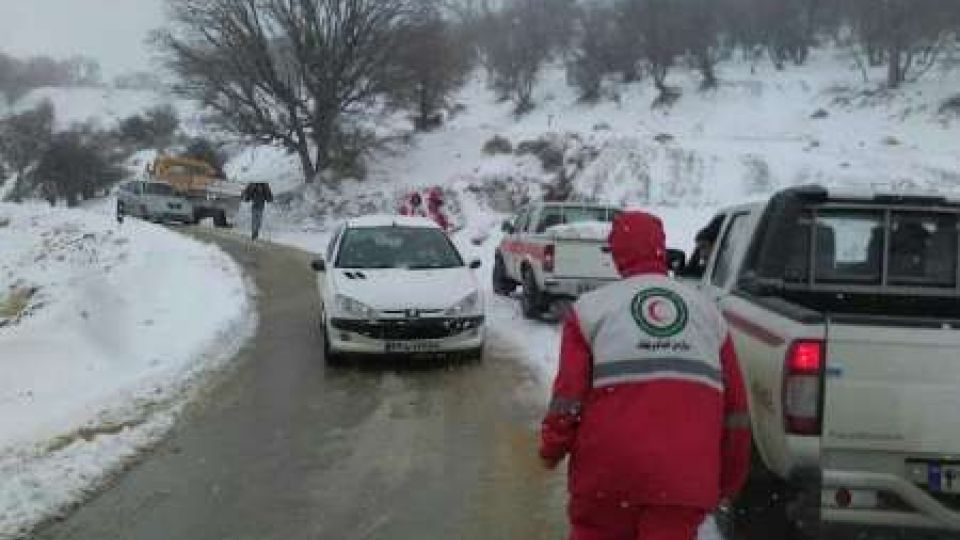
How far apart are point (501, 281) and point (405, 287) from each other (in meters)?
7.16

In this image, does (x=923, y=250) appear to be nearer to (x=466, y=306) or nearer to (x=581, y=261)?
(x=466, y=306)

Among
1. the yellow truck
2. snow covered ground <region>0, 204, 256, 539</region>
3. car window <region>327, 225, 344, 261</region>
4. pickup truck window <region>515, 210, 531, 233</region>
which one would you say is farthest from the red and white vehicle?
the yellow truck

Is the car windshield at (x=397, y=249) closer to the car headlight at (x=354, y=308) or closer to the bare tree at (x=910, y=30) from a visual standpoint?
the car headlight at (x=354, y=308)

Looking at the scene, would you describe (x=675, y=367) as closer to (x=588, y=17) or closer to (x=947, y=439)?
(x=947, y=439)

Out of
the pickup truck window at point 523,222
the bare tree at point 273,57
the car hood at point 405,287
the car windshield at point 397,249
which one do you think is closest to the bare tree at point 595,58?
the bare tree at point 273,57

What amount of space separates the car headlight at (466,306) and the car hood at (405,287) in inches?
1.6

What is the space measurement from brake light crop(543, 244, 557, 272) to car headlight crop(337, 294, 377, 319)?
167 inches

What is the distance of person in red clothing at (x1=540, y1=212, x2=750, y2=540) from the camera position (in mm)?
3947

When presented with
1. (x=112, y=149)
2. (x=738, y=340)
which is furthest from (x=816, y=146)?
(x=112, y=149)

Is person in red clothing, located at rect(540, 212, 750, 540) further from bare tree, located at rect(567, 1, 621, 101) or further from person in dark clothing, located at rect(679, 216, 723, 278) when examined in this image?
bare tree, located at rect(567, 1, 621, 101)

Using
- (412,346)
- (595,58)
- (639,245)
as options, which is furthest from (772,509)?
(595,58)

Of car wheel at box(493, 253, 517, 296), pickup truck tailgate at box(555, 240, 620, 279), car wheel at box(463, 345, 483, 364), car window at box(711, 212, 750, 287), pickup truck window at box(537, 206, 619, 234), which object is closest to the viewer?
car window at box(711, 212, 750, 287)

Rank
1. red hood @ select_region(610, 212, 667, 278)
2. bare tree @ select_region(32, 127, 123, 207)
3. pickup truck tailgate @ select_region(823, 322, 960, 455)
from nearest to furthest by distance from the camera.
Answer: red hood @ select_region(610, 212, 667, 278) → pickup truck tailgate @ select_region(823, 322, 960, 455) → bare tree @ select_region(32, 127, 123, 207)

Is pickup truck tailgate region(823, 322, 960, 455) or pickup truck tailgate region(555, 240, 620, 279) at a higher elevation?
pickup truck tailgate region(823, 322, 960, 455)
